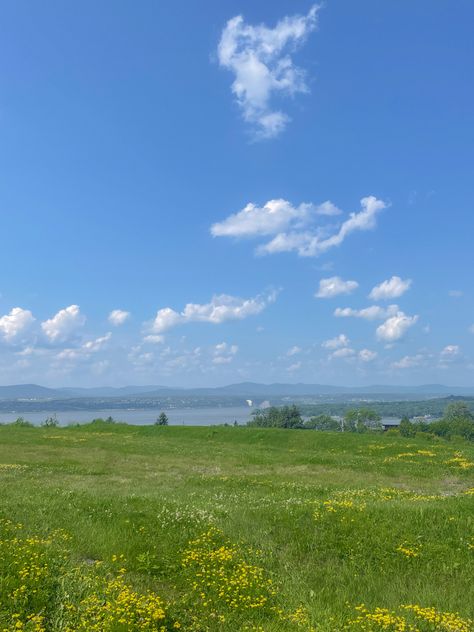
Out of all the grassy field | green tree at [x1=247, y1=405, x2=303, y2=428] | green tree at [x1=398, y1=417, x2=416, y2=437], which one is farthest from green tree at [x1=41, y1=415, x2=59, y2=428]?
green tree at [x1=398, y1=417, x2=416, y2=437]

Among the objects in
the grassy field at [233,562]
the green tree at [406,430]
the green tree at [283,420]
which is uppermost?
the grassy field at [233,562]

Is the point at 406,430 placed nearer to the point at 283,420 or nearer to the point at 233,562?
the point at 283,420

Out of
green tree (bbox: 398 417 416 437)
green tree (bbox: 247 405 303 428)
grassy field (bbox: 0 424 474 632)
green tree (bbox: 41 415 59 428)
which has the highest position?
grassy field (bbox: 0 424 474 632)

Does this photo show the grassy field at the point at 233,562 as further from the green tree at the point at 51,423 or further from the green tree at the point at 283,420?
the green tree at the point at 283,420

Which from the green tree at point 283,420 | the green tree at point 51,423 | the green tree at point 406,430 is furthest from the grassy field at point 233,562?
the green tree at point 283,420

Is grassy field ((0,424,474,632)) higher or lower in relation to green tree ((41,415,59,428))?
higher

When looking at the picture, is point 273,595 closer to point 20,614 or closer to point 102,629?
point 102,629

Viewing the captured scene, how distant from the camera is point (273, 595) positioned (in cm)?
887

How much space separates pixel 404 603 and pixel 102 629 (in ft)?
18.5

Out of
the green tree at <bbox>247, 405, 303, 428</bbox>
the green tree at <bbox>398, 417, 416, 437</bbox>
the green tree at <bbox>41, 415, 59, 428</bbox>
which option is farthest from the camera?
the green tree at <bbox>247, 405, 303, 428</bbox>

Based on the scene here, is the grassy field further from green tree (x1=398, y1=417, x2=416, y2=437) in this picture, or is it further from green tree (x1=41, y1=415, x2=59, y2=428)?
green tree (x1=398, y1=417, x2=416, y2=437)

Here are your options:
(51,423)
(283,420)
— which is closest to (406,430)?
(283,420)

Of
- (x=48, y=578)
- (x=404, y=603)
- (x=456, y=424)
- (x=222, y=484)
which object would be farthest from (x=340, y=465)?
(x=456, y=424)

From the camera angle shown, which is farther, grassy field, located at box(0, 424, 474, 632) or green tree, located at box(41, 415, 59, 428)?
green tree, located at box(41, 415, 59, 428)
